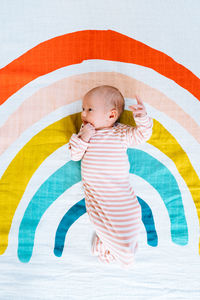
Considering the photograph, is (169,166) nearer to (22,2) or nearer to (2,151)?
(2,151)

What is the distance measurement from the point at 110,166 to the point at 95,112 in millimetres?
185

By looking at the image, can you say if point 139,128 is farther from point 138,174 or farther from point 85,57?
point 85,57

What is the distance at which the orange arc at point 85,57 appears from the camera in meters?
1.18

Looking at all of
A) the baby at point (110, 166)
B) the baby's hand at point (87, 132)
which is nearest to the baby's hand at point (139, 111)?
the baby at point (110, 166)

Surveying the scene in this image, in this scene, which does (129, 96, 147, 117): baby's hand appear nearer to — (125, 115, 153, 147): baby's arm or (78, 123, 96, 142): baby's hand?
(125, 115, 153, 147): baby's arm

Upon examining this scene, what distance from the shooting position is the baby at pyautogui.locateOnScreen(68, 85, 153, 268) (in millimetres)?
1066

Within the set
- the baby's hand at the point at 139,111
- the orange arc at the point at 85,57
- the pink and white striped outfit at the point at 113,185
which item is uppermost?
the orange arc at the point at 85,57

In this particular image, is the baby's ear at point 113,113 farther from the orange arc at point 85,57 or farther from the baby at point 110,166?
the orange arc at point 85,57

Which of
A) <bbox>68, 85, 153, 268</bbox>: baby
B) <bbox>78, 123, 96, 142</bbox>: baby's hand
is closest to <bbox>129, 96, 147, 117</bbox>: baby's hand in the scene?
<bbox>68, 85, 153, 268</bbox>: baby

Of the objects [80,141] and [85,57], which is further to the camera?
[85,57]

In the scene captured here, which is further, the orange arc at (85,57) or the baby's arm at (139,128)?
the orange arc at (85,57)

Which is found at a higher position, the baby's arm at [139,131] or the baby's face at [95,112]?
the baby's face at [95,112]

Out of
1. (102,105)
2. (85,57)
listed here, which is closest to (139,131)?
(102,105)

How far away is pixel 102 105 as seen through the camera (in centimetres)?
108
